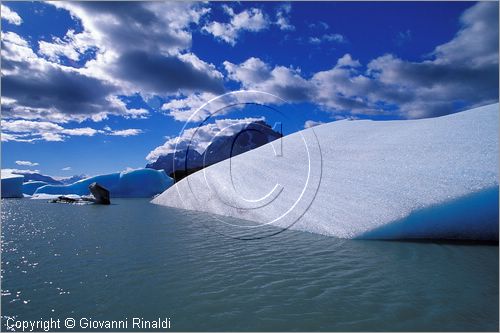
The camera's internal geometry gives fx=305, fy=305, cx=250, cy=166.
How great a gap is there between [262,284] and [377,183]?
19.2 ft

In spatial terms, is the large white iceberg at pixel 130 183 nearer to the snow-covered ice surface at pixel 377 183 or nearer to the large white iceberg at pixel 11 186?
the large white iceberg at pixel 11 186

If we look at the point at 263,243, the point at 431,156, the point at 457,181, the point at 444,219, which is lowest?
the point at 263,243

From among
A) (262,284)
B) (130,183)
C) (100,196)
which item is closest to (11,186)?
(130,183)

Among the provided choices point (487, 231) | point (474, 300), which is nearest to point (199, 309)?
point (474, 300)

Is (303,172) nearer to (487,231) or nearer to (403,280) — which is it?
(487,231)

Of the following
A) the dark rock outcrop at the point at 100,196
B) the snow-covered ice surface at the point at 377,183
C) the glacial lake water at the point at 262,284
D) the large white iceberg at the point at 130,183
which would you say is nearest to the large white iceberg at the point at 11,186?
the large white iceberg at the point at 130,183

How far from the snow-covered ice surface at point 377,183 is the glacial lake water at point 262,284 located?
71 cm

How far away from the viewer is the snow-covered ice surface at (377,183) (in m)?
7.63

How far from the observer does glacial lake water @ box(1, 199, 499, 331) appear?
12.1 feet

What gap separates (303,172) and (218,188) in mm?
4565

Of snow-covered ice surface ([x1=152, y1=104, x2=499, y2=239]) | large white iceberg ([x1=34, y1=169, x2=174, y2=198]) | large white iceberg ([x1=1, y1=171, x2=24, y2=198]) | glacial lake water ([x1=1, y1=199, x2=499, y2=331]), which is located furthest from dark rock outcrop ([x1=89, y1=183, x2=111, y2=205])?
large white iceberg ([x1=1, y1=171, x2=24, y2=198])

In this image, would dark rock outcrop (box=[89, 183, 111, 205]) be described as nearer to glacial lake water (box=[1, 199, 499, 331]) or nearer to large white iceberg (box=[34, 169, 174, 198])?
glacial lake water (box=[1, 199, 499, 331])

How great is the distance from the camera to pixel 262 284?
4789 mm

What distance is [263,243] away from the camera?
25.7 feet
